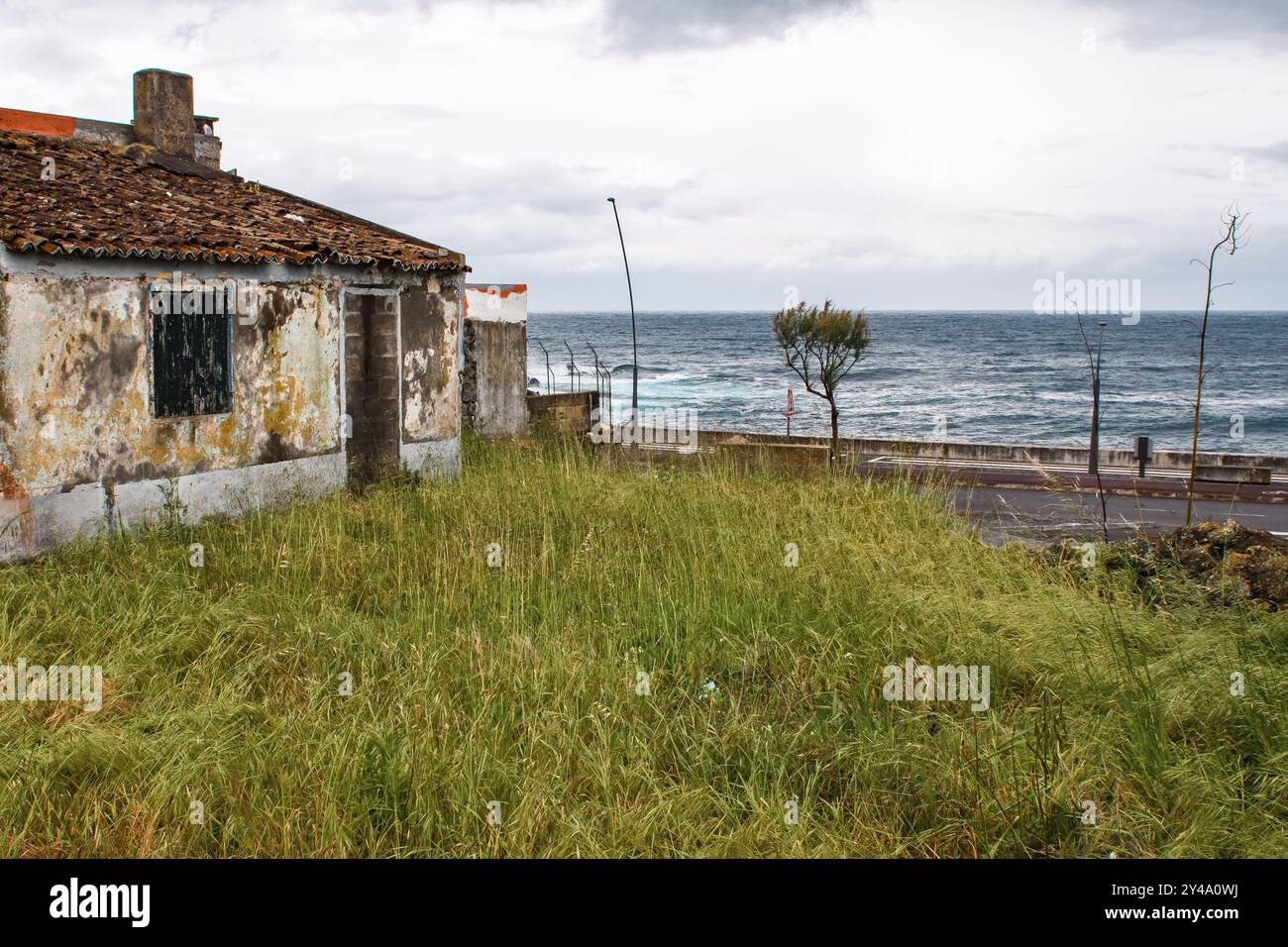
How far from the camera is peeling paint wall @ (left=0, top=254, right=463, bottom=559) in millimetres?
9375

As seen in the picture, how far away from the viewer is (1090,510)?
13398 millimetres

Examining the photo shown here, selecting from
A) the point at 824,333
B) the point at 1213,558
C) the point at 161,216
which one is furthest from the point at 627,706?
the point at 824,333

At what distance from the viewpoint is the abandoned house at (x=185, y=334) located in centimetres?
955

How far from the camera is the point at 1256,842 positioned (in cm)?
441

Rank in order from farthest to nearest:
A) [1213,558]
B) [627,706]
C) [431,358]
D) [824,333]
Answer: [824,333]
[431,358]
[1213,558]
[627,706]

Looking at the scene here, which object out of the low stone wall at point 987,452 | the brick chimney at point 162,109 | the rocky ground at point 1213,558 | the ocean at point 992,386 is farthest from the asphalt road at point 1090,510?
the brick chimney at point 162,109

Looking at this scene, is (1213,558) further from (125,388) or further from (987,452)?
(987,452)

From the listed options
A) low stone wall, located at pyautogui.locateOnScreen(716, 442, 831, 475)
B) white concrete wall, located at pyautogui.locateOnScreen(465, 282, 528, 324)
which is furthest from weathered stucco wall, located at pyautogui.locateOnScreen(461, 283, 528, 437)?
low stone wall, located at pyautogui.locateOnScreen(716, 442, 831, 475)

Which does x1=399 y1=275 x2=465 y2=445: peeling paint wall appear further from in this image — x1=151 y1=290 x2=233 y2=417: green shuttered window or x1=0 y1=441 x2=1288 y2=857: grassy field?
x1=0 y1=441 x2=1288 y2=857: grassy field

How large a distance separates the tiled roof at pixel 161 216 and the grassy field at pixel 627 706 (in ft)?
9.73

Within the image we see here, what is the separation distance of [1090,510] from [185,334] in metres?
11.0

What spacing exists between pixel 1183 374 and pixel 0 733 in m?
73.6

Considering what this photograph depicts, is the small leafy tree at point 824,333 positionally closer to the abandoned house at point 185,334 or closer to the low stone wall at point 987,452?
the low stone wall at point 987,452

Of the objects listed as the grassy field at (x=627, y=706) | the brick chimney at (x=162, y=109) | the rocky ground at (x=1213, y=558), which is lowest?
the grassy field at (x=627, y=706)
